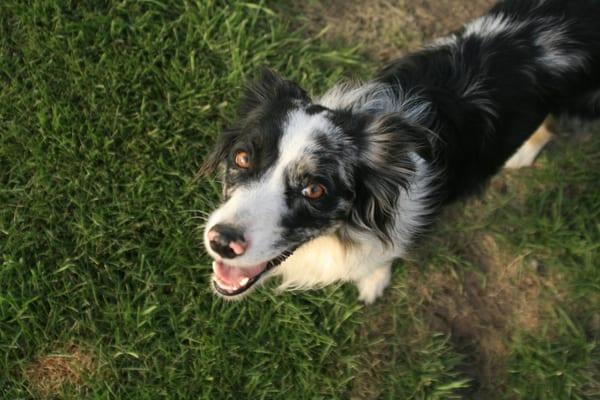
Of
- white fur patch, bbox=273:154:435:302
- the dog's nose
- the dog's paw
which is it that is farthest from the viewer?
the dog's paw

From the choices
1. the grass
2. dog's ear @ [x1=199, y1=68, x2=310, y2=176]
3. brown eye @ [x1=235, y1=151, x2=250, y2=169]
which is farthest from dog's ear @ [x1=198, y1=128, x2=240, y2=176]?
the grass

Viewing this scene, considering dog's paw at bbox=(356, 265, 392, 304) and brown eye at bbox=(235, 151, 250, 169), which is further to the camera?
dog's paw at bbox=(356, 265, 392, 304)

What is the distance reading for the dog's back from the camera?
285cm

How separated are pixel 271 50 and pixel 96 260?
6.01 ft

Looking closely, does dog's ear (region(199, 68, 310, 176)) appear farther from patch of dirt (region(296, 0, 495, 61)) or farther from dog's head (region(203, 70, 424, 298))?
patch of dirt (region(296, 0, 495, 61))

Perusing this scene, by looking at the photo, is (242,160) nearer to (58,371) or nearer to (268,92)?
(268,92)

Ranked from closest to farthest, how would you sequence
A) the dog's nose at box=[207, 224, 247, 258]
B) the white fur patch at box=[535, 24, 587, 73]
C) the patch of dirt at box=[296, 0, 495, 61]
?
the dog's nose at box=[207, 224, 247, 258] < the white fur patch at box=[535, 24, 587, 73] < the patch of dirt at box=[296, 0, 495, 61]

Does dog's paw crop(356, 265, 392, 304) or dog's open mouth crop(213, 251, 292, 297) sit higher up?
dog's open mouth crop(213, 251, 292, 297)

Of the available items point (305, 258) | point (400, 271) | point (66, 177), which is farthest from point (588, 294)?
point (66, 177)

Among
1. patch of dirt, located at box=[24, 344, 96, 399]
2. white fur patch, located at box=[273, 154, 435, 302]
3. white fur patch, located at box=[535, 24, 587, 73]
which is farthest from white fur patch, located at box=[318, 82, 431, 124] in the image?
patch of dirt, located at box=[24, 344, 96, 399]

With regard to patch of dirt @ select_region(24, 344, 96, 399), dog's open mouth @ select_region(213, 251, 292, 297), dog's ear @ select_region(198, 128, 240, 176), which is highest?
dog's ear @ select_region(198, 128, 240, 176)

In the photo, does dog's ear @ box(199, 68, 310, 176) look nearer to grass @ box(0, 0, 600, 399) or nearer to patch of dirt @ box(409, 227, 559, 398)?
grass @ box(0, 0, 600, 399)

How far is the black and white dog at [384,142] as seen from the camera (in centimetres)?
235

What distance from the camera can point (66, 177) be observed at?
359cm
